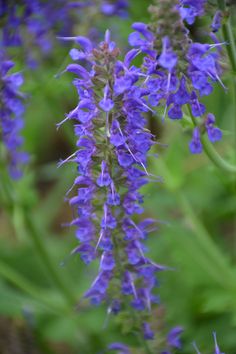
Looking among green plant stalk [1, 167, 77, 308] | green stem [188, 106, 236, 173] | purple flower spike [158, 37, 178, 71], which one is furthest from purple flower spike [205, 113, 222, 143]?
green plant stalk [1, 167, 77, 308]

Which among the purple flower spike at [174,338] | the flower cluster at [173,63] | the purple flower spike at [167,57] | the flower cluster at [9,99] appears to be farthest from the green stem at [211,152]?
the flower cluster at [9,99]

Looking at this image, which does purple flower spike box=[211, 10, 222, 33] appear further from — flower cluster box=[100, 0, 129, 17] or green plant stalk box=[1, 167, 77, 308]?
green plant stalk box=[1, 167, 77, 308]

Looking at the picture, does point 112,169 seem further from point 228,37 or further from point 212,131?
point 228,37

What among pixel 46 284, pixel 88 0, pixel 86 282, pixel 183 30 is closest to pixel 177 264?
pixel 86 282

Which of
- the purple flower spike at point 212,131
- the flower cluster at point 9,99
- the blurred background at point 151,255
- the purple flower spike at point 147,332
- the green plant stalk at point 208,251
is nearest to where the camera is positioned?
the purple flower spike at point 212,131

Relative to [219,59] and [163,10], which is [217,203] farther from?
[163,10]

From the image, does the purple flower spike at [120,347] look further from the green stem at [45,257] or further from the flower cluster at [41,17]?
the flower cluster at [41,17]

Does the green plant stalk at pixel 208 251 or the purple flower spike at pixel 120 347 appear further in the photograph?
the green plant stalk at pixel 208 251
